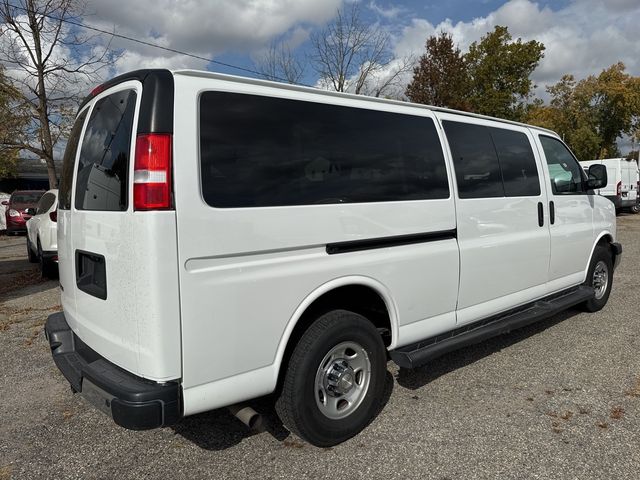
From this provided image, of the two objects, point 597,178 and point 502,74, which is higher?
point 502,74

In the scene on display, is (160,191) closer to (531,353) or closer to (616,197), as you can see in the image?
(531,353)

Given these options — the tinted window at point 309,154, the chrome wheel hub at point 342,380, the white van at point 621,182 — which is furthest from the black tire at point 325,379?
the white van at point 621,182

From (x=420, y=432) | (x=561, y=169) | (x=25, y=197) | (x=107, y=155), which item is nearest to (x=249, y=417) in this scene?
(x=420, y=432)

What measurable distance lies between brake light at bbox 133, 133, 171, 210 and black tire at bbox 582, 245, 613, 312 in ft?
16.6

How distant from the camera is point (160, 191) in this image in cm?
225

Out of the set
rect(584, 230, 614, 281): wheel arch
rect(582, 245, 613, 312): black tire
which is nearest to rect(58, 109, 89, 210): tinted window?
rect(584, 230, 614, 281): wheel arch

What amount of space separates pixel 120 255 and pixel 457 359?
317 centimetres

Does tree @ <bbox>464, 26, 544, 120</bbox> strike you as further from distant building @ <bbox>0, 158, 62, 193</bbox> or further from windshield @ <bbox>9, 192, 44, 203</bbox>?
distant building @ <bbox>0, 158, 62, 193</bbox>

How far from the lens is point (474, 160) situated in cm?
390

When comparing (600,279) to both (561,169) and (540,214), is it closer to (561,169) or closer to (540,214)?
(561,169)

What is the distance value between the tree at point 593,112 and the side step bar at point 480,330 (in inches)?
1306

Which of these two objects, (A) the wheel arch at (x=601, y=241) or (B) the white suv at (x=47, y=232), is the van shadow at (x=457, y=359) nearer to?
(A) the wheel arch at (x=601, y=241)

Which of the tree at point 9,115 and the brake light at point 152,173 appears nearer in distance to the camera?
the brake light at point 152,173

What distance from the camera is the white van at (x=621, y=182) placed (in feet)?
61.5
